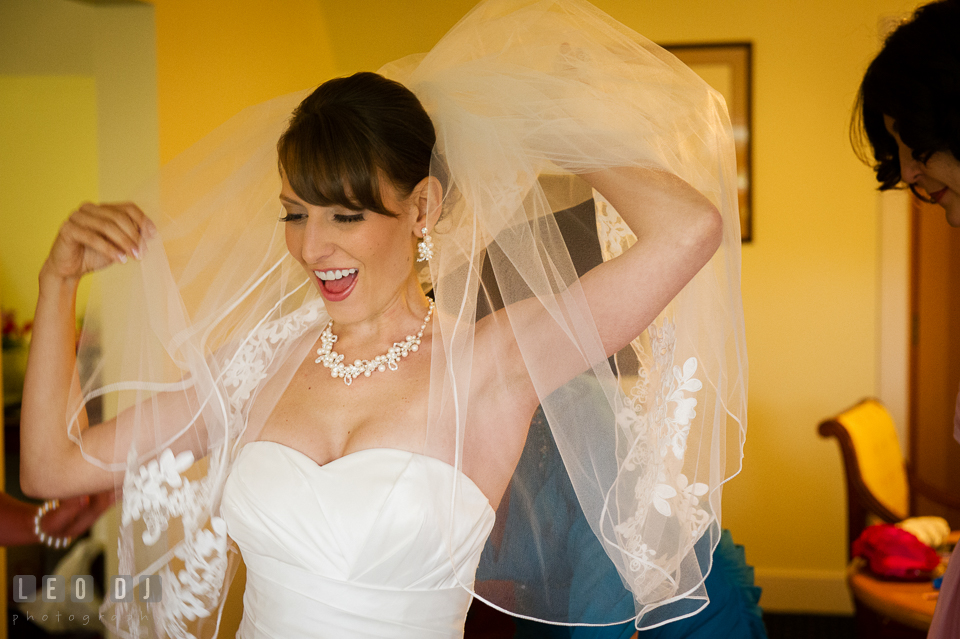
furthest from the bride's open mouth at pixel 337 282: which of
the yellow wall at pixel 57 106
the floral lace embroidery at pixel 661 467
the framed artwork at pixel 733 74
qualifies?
the framed artwork at pixel 733 74

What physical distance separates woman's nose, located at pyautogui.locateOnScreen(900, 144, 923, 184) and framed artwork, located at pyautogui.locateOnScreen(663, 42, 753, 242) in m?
2.20

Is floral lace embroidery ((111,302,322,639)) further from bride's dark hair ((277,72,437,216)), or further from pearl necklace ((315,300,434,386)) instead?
bride's dark hair ((277,72,437,216))

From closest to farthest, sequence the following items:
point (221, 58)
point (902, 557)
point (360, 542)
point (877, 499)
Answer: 1. point (360, 542)
2. point (902, 557)
3. point (221, 58)
4. point (877, 499)

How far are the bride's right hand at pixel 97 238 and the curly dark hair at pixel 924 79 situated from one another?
4.20 ft

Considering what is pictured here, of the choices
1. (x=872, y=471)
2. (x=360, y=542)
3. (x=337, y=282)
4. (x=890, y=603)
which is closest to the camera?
(x=360, y=542)

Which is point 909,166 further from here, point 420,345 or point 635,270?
point 420,345

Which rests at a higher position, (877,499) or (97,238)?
(97,238)

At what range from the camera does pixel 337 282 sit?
1.29 meters

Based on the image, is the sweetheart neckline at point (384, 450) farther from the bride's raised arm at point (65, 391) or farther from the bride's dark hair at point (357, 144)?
the bride's dark hair at point (357, 144)

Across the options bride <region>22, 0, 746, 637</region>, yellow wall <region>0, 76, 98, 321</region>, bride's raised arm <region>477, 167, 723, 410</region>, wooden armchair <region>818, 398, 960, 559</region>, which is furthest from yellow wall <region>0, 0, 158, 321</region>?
wooden armchair <region>818, 398, 960, 559</region>

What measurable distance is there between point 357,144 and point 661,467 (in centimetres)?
71

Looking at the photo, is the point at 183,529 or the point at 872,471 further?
the point at 872,471

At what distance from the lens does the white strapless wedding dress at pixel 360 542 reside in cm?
116

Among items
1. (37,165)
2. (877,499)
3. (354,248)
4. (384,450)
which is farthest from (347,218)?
(877,499)
